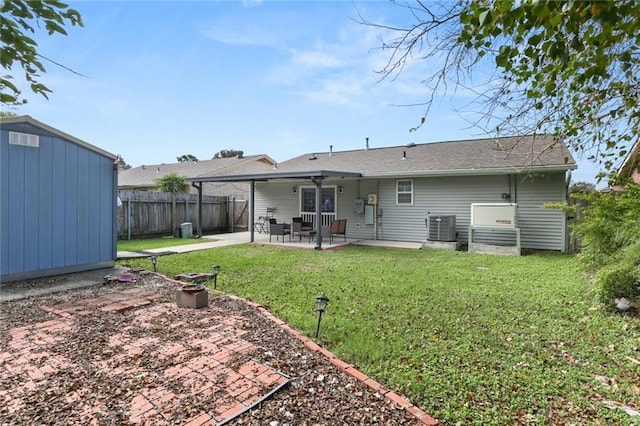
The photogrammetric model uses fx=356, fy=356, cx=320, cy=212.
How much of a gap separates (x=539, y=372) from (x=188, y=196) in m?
14.0

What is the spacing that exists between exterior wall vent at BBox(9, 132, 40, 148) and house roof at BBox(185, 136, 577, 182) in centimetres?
567

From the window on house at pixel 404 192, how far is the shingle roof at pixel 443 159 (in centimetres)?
58

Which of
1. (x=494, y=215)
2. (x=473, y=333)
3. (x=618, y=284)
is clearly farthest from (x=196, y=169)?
(x=618, y=284)

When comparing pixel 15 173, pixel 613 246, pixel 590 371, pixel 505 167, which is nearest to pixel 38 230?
pixel 15 173

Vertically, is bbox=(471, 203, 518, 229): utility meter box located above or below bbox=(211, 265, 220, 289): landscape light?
above

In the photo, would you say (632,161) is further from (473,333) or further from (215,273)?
(215,273)

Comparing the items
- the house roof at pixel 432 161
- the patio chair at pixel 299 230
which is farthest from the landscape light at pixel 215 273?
the patio chair at pixel 299 230

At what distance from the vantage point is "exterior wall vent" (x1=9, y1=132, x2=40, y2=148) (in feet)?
17.4

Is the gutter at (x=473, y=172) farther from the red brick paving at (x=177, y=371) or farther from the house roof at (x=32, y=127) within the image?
the house roof at (x=32, y=127)

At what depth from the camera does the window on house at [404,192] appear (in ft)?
38.4

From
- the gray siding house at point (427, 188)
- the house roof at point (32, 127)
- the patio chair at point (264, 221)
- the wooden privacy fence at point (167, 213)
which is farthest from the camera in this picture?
the patio chair at point (264, 221)

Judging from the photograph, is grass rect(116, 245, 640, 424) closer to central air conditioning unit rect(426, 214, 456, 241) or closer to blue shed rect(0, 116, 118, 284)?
blue shed rect(0, 116, 118, 284)

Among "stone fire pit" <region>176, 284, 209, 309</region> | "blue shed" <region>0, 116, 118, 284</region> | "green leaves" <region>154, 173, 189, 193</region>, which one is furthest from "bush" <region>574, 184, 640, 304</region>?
"green leaves" <region>154, 173, 189, 193</region>

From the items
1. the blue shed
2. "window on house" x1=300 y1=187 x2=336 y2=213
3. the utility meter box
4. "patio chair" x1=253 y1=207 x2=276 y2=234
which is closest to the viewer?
the blue shed
